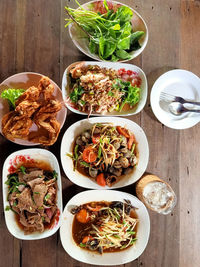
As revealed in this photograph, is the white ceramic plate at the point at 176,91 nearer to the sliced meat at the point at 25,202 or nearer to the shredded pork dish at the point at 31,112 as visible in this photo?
the shredded pork dish at the point at 31,112

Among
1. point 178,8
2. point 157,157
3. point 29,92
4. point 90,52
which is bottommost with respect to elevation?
point 157,157

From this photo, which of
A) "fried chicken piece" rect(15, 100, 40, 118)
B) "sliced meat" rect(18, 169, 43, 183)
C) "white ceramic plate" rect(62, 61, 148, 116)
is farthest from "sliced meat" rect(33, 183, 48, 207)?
"white ceramic plate" rect(62, 61, 148, 116)

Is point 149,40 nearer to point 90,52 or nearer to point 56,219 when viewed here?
point 90,52

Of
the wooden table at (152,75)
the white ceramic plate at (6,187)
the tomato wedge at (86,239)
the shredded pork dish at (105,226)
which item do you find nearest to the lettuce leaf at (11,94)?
the wooden table at (152,75)

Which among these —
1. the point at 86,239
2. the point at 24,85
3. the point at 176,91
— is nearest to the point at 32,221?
the point at 86,239

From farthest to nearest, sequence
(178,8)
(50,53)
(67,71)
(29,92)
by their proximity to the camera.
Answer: (178,8) → (50,53) → (67,71) → (29,92)

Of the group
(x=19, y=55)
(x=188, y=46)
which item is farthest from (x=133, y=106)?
(x=19, y=55)

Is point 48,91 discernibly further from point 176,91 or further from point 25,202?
point 176,91
